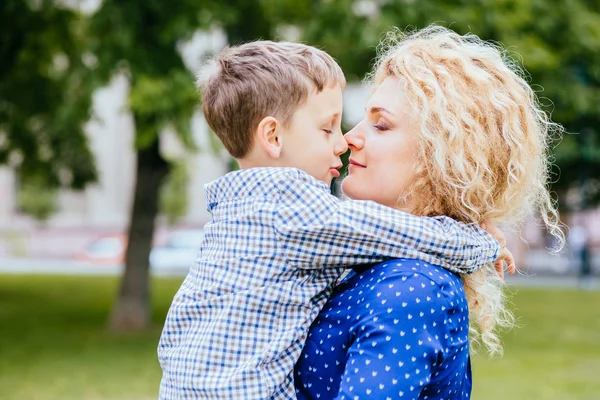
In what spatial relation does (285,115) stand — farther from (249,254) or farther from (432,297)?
(432,297)

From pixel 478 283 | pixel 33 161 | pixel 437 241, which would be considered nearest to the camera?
pixel 437 241

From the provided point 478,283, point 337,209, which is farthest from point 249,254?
point 478,283

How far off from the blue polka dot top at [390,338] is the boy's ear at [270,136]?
0.32 metres

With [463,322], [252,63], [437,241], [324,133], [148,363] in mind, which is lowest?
[148,363]

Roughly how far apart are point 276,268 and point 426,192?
400 mm

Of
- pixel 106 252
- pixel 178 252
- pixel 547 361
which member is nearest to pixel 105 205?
pixel 106 252

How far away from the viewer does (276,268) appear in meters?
1.73

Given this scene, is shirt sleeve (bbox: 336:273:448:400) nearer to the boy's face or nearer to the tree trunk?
the boy's face

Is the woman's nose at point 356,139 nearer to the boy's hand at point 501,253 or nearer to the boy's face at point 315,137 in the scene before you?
the boy's face at point 315,137

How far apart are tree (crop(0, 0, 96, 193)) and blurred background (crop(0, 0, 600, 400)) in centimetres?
3

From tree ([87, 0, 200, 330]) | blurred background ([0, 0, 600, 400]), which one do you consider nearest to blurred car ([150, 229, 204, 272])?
blurred background ([0, 0, 600, 400])

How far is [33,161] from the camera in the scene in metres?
15.7

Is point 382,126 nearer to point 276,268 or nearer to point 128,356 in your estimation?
point 276,268

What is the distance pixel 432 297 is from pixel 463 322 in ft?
0.52
